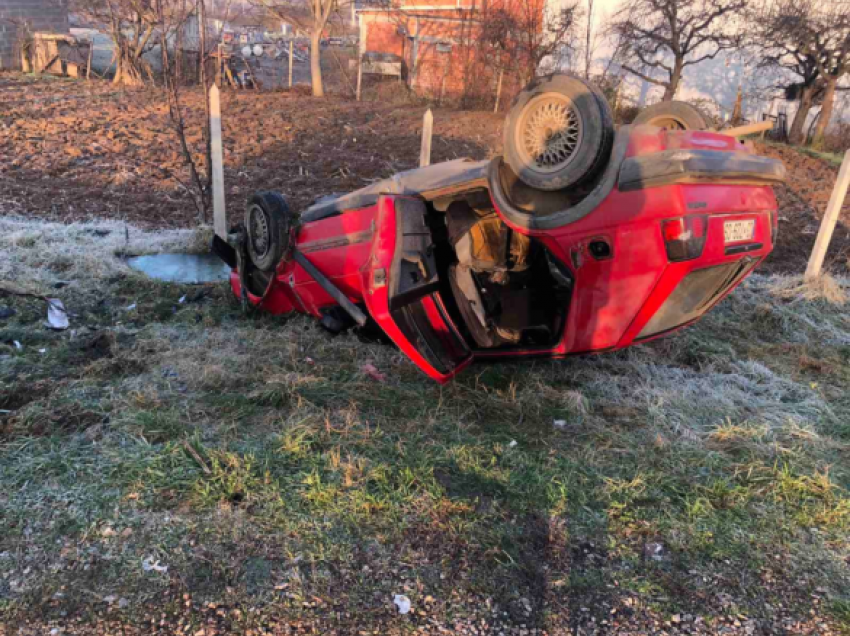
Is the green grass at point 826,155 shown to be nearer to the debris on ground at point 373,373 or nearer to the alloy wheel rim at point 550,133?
the alloy wheel rim at point 550,133

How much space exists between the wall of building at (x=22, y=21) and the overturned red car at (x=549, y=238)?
2492 cm

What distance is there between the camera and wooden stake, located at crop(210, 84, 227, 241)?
6327 millimetres

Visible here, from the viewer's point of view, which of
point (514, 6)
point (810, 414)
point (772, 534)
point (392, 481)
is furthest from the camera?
point (514, 6)

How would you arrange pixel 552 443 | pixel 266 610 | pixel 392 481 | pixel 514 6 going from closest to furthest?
pixel 266 610 → pixel 392 481 → pixel 552 443 → pixel 514 6

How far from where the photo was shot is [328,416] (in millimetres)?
3471

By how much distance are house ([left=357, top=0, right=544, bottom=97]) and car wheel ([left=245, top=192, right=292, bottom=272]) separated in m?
15.3

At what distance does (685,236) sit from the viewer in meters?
2.97

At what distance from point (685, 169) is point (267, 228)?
2984 mm

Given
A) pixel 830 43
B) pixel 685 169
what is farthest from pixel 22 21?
pixel 685 169

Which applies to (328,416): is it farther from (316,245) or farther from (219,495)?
(316,245)

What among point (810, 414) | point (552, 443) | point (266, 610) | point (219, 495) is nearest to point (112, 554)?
point (219, 495)

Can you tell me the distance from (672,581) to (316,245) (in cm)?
312

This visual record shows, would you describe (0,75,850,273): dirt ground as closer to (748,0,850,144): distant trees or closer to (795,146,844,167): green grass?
(795,146,844,167): green grass

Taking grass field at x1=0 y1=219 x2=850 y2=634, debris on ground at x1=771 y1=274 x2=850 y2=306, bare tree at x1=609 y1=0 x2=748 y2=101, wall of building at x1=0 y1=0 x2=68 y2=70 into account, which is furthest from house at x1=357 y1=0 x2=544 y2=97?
grass field at x1=0 y1=219 x2=850 y2=634
